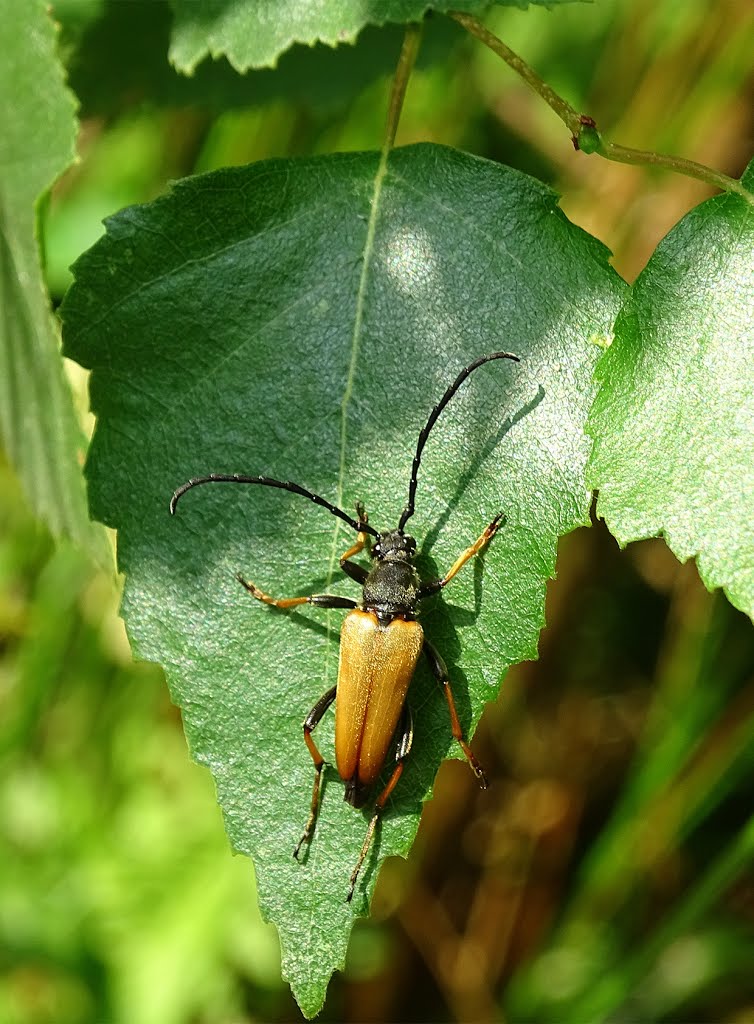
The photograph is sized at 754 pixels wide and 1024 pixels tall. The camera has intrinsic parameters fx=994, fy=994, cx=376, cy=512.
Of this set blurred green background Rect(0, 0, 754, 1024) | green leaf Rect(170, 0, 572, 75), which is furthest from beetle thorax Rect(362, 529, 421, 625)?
blurred green background Rect(0, 0, 754, 1024)

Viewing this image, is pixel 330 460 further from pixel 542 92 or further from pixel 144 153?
pixel 144 153

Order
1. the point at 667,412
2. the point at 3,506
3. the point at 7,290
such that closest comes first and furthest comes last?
1. the point at 667,412
2. the point at 7,290
3. the point at 3,506

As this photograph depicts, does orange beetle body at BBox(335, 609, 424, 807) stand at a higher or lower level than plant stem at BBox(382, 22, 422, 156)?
lower

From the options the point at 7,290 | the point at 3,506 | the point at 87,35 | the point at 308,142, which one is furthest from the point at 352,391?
the point at 3,506

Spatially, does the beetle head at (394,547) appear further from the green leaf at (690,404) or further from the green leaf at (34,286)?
the green leaf at (34,286)

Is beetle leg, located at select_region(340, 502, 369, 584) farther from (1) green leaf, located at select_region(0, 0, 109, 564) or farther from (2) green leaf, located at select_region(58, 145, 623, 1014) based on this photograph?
(1) green leaf, located at select_region(0, 0, 109, 564)

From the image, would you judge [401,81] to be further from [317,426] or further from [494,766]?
[494,766]

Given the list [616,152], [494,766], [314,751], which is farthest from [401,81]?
[494,766]
